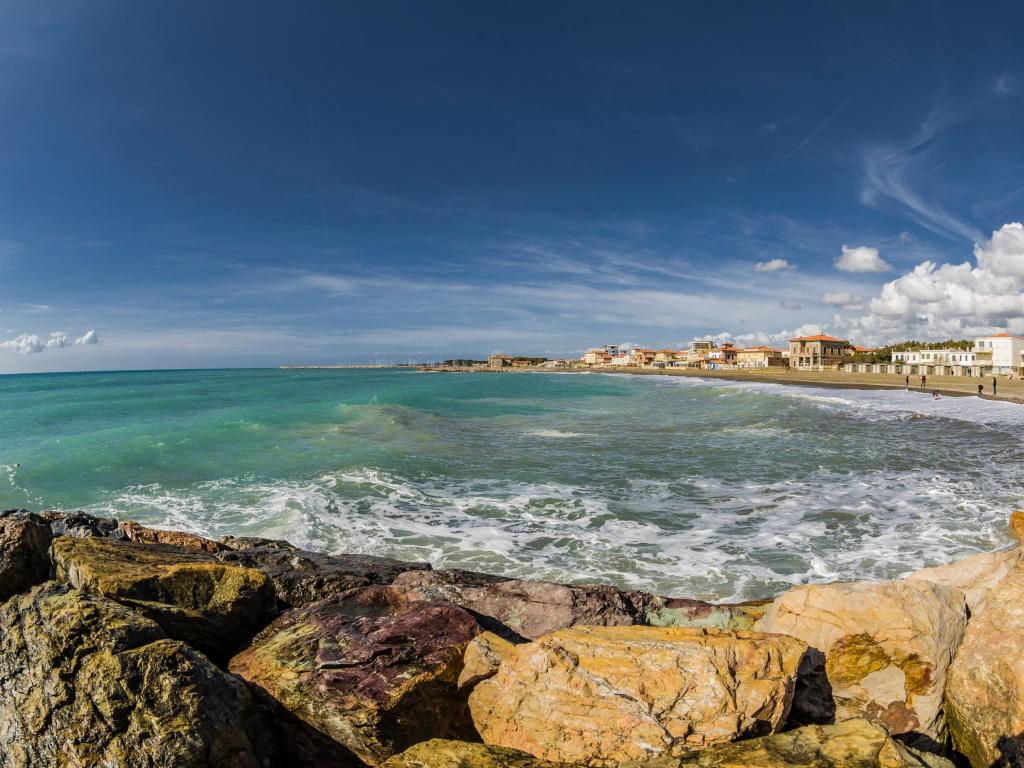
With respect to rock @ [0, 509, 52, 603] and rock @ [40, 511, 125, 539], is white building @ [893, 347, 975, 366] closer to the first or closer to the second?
rock @ [40, 511, 125, 539]

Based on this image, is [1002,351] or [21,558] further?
[1002,351]

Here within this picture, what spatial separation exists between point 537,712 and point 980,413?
40.9m

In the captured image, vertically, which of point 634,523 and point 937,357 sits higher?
point 937,357

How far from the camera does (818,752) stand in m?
2.97

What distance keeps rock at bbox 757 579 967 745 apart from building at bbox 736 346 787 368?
14943cm

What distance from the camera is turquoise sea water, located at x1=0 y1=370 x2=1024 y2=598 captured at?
9586 mm

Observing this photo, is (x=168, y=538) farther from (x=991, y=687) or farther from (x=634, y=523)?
(x=991, y=687)

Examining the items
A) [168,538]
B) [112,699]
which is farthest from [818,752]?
[168,538]

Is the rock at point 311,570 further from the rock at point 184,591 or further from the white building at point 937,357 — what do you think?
the white building at point 937,357

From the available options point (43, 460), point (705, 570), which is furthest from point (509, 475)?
point (43, 460)

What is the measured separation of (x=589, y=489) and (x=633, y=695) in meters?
11.1

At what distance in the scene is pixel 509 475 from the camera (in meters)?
16.8

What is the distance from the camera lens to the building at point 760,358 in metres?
142

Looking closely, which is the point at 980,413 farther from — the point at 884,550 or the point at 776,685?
the point at 776,685
